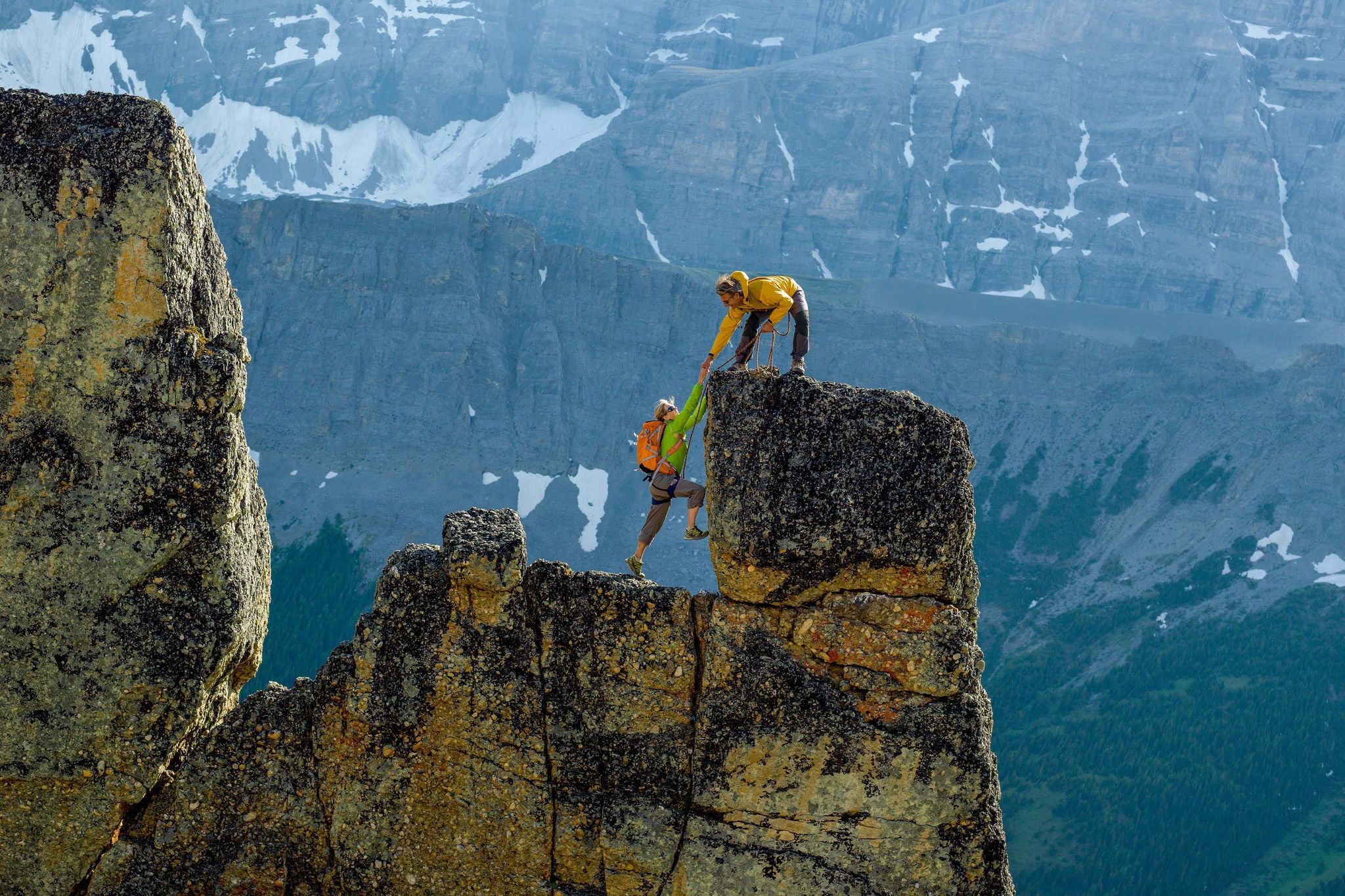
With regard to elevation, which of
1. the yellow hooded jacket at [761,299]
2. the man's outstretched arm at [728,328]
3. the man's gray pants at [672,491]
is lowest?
the man's gray pants at [672,491]

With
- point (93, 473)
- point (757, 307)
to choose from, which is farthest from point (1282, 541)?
point (93, 473)

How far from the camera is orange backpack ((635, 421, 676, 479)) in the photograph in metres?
15.6

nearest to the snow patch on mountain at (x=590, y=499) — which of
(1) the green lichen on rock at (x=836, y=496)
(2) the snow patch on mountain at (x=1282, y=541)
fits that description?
(2) the snow patch on mountain at (x=1282, y=541)

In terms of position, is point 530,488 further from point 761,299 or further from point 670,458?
point 761,299

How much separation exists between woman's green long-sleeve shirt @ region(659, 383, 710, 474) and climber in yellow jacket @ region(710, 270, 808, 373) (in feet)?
2.21

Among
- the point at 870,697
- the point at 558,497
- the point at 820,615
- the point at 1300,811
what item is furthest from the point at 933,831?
the point at 558,497

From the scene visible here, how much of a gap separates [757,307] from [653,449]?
234 cm

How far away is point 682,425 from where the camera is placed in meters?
15.4

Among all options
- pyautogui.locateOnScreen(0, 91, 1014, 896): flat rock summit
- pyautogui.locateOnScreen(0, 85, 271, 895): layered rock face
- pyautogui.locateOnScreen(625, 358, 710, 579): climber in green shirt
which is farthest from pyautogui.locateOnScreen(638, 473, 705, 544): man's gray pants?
pyautogui.locateOnScreen(0, 85, 271, 895): layered rock face

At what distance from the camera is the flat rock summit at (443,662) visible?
44.3ft

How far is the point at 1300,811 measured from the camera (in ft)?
414

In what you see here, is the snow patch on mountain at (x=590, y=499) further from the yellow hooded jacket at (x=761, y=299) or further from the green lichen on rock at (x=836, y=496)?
the green lichen on rock at (x=836, y=496)

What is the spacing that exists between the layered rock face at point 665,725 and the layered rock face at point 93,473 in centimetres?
94

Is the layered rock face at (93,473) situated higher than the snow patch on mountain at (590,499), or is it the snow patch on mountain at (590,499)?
the layered rock face at (93,473)
